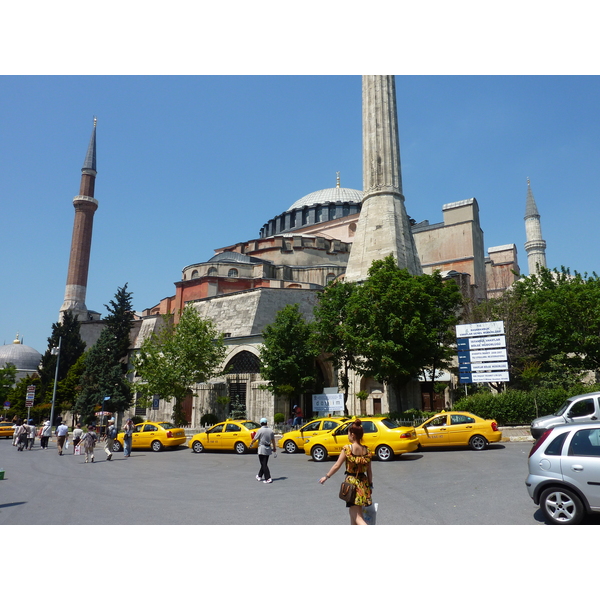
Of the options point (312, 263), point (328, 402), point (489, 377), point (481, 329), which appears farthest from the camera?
point (312, 263)

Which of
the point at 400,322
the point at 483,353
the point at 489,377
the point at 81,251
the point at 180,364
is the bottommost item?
the point at 489,377

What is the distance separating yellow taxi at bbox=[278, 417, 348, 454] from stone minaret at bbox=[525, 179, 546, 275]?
4265 cm

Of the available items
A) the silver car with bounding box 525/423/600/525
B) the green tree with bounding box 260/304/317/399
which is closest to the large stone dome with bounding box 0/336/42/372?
the green tree with bounding box 260/304/317/399

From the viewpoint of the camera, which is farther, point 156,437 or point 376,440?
point 156,437

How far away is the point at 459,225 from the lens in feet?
129

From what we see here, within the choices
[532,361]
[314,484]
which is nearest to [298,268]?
[532,361]

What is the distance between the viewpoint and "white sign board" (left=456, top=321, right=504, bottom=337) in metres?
17.9

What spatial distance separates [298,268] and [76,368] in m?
21.1

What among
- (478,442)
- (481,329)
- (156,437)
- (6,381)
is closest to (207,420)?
(156,437)

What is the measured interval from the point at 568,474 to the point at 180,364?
21.8 meters

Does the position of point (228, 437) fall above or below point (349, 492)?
below

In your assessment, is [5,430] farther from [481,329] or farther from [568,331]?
[568,331]

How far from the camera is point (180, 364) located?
25312 millimetres
